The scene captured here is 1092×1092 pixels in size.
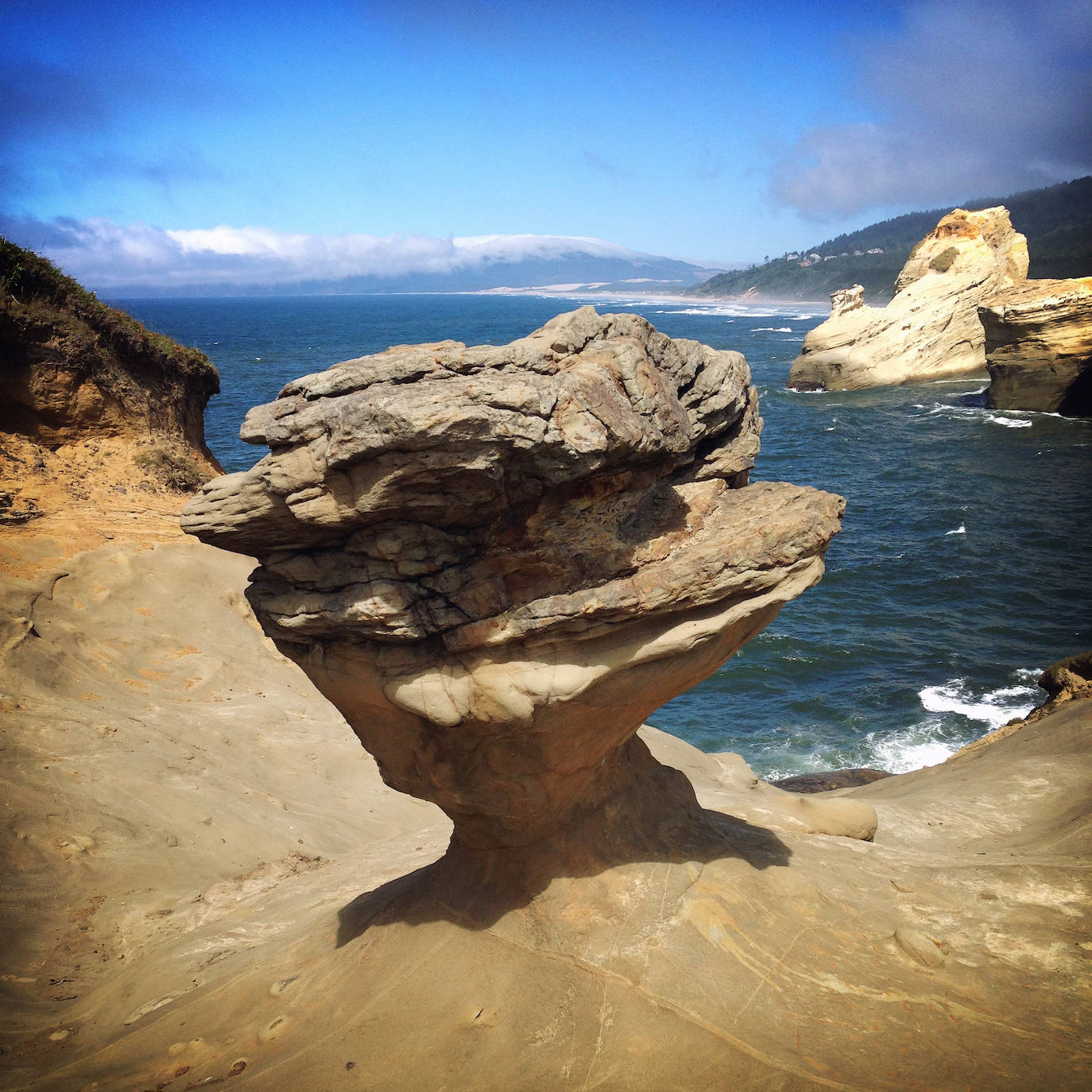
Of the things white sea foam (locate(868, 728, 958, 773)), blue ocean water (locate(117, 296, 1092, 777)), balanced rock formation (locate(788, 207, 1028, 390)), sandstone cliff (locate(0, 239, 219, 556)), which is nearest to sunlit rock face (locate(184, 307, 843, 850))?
sandstone cliff (locate(0, 239, 219, 556))

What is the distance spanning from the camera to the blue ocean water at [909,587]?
1942cm

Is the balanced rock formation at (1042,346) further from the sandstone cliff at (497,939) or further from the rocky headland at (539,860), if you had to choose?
the rocky headland at (539,860)

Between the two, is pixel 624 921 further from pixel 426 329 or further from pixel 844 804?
pixel 426 329

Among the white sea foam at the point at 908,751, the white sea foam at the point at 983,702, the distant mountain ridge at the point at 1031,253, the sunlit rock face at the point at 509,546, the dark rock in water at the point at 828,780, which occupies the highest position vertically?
the distant mountain ridge at the point at 1031,253

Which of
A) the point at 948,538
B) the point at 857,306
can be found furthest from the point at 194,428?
the point at 857,306

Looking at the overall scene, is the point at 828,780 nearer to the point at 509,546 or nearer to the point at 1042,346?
the point at 509,546

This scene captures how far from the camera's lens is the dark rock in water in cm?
1594

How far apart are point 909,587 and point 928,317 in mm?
37118

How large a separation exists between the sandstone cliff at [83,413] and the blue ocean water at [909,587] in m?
4.42

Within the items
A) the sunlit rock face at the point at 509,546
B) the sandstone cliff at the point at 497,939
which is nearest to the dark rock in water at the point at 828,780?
the sandstone cliff at the point at 497,939

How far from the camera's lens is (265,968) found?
7.94m

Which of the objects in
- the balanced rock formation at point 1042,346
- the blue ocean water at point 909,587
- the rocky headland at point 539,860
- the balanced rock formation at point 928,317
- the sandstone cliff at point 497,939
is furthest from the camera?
the balanced rock formation at point 928,317

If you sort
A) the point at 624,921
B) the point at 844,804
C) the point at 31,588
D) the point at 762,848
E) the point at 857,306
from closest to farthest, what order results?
the point at 624,921 < the point at 762,848 < the point at 844,804 < the point at 31,588 < the point at 857,306

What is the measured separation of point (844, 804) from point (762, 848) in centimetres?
270
